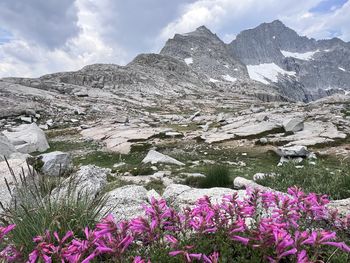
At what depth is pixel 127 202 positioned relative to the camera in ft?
28.3

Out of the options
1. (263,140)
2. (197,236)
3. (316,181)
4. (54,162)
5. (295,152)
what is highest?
(197,236)

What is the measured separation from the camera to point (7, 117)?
52.9 m

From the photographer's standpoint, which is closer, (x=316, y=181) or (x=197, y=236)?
(x=197, y=236)

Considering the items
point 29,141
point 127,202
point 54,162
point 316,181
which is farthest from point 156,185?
point 29,141

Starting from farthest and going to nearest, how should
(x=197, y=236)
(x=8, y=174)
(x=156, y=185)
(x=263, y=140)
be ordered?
(x=263, y=140) < (x=156, y=185) < (x=8, y=174) < (x=197, y=236)

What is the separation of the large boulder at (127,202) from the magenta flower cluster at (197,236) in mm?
3369

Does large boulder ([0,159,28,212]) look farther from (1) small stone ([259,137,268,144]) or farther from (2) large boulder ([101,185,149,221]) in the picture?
(1) small stone ([259,137,268,144])

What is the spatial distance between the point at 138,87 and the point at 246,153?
12715 cm

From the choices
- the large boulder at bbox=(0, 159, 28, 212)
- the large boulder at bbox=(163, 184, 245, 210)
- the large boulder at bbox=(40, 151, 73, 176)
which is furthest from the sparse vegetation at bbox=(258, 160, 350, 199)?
the large boulder at bbox=(40, 151, 73, 176)

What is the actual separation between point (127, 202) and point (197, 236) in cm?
553

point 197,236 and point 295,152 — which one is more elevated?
point 197,236

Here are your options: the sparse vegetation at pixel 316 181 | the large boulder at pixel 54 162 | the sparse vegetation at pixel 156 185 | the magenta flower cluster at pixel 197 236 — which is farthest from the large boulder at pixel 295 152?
the magenta flower cluster at pixel 197 236

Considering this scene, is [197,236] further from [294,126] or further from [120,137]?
[294,126]

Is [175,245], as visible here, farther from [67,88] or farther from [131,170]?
[67,88]
